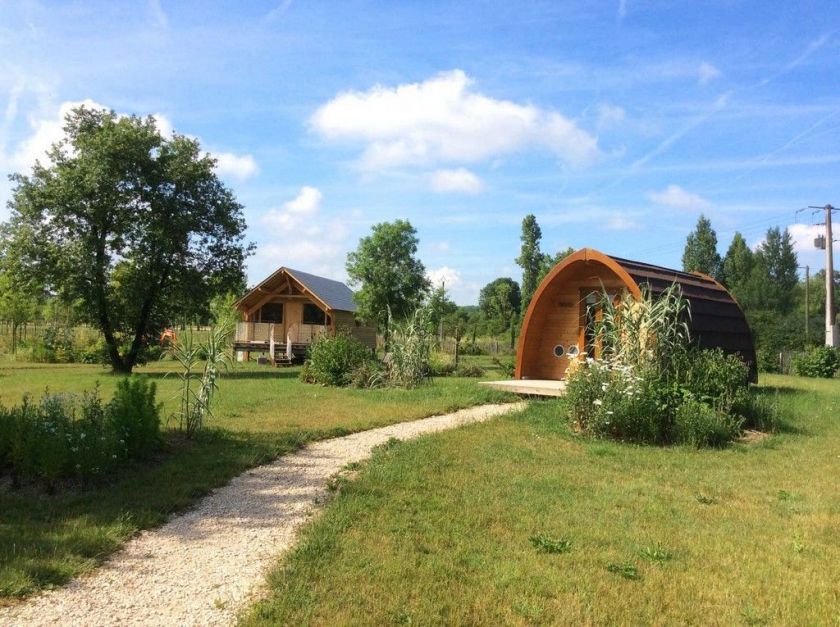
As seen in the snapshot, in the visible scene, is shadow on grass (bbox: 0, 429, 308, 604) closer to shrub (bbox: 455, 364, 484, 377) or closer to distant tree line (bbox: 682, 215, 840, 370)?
shrub (bbox: 455, 364, 484, 377)

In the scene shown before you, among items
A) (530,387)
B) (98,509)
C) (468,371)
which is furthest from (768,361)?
(98,509)

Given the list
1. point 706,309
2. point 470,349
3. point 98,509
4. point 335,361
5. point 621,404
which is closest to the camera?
point 98,509

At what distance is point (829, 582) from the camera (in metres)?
4.18

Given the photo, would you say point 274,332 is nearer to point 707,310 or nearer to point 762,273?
point 707,310

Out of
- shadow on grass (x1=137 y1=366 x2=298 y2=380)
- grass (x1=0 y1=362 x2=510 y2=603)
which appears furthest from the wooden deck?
shadow on grass (x1=137 y1=366 x2=298 y2=380)

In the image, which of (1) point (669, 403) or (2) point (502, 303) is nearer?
(1) point (669, 403)

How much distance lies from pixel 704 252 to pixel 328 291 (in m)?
32.4

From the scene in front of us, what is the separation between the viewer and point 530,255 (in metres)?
38.2

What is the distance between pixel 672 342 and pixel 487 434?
3429mm

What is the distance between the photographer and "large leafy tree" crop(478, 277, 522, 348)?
46031mm

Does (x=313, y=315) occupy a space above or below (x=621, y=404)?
above

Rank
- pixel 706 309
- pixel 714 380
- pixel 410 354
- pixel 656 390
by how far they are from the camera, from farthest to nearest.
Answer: pixel 410 354 → pixel 706 309 → pixel 714 380 → pixel 656 390

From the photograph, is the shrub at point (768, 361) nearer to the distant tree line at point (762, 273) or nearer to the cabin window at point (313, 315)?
the distant tree line at point (762, 273)

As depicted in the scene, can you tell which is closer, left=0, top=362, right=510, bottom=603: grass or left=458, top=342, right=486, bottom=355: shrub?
left=0, top=362, right=510, bottom=603: grass
